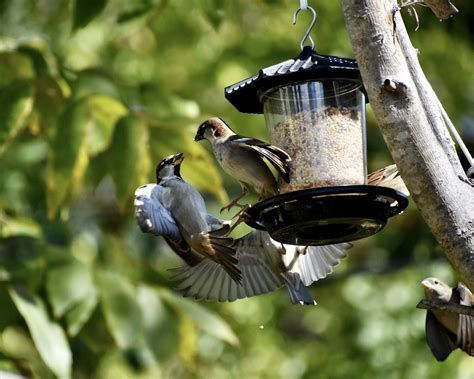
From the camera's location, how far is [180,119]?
236 inches

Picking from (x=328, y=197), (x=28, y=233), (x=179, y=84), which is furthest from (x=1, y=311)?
(x=179, y=84)

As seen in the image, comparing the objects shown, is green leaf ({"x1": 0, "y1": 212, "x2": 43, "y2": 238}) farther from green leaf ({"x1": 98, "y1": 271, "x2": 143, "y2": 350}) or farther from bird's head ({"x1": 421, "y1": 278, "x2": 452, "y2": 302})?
bird's head ({"x1": 421, "y1": 278, "x2": 452, "y2": 302})

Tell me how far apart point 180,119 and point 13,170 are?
1.73 m

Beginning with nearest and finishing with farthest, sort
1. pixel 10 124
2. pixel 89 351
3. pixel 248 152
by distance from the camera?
pixel 248 152
pixel 10 124
pixel 89 351

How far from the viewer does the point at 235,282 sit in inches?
188

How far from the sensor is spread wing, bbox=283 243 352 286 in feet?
15.7

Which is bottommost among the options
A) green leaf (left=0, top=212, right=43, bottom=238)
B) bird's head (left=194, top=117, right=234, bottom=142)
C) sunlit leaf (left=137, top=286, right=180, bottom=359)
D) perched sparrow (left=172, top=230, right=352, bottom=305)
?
sunlit leaf (left=137, top=286, right=180, bottom=359)

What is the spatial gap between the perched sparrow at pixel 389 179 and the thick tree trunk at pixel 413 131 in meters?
0.81

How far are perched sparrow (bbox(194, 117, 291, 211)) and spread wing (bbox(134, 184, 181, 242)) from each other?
278mm

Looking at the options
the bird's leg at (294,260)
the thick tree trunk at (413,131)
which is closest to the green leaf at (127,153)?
the bird's leg at (294,260)

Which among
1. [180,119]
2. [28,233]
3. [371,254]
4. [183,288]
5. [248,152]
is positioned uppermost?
[248,152]

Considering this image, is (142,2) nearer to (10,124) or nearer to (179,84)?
(10,124)

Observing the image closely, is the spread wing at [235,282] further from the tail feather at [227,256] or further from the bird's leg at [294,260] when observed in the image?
the tail feather at [227,256]

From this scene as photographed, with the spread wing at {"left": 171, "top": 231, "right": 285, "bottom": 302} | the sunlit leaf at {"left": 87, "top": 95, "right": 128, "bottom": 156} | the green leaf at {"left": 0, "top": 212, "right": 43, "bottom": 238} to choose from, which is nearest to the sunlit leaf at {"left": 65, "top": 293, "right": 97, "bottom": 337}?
the green leaf at {"left": 0, "top": 212, "right": 43, "bottom": 238}
